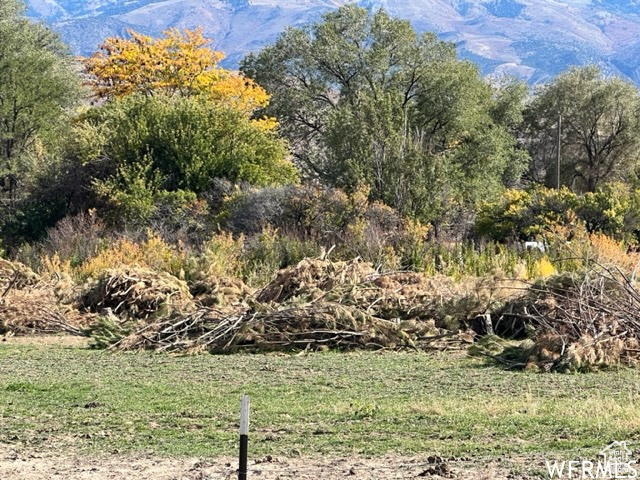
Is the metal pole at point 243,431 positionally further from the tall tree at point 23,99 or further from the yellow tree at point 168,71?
the yellow tree at point 168,71

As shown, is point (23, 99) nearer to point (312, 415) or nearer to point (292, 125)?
point (292, 125)

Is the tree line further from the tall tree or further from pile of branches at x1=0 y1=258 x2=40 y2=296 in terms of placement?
pile of branches at x1=0 y1=258 x2=40 y2=296

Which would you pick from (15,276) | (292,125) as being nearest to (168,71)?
(292,125)

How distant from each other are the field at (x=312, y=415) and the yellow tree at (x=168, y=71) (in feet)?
120

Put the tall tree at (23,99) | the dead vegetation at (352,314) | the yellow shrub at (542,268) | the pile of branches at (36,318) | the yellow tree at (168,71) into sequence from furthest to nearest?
the yellow tree at (168,71) → the tall tree at (23,99) → the yellow shrub at (542,268) → the pile of branches at (36,318) → the dead vegetation at (352,314)

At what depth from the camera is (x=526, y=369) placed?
13266mm

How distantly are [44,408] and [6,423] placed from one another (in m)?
0.86

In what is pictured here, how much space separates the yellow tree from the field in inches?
1441

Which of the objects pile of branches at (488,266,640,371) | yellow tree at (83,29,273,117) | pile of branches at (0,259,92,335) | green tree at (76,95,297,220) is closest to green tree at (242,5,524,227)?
yellow tree at (83,29,273,117)

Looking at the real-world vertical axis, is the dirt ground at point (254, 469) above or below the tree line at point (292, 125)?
below

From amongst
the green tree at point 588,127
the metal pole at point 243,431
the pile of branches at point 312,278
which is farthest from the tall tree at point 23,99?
the metal pole at point 243,431

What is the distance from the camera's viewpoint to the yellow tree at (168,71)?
164 ft

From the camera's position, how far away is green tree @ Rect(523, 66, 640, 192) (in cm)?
5506

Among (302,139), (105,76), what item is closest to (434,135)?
(302,139)
